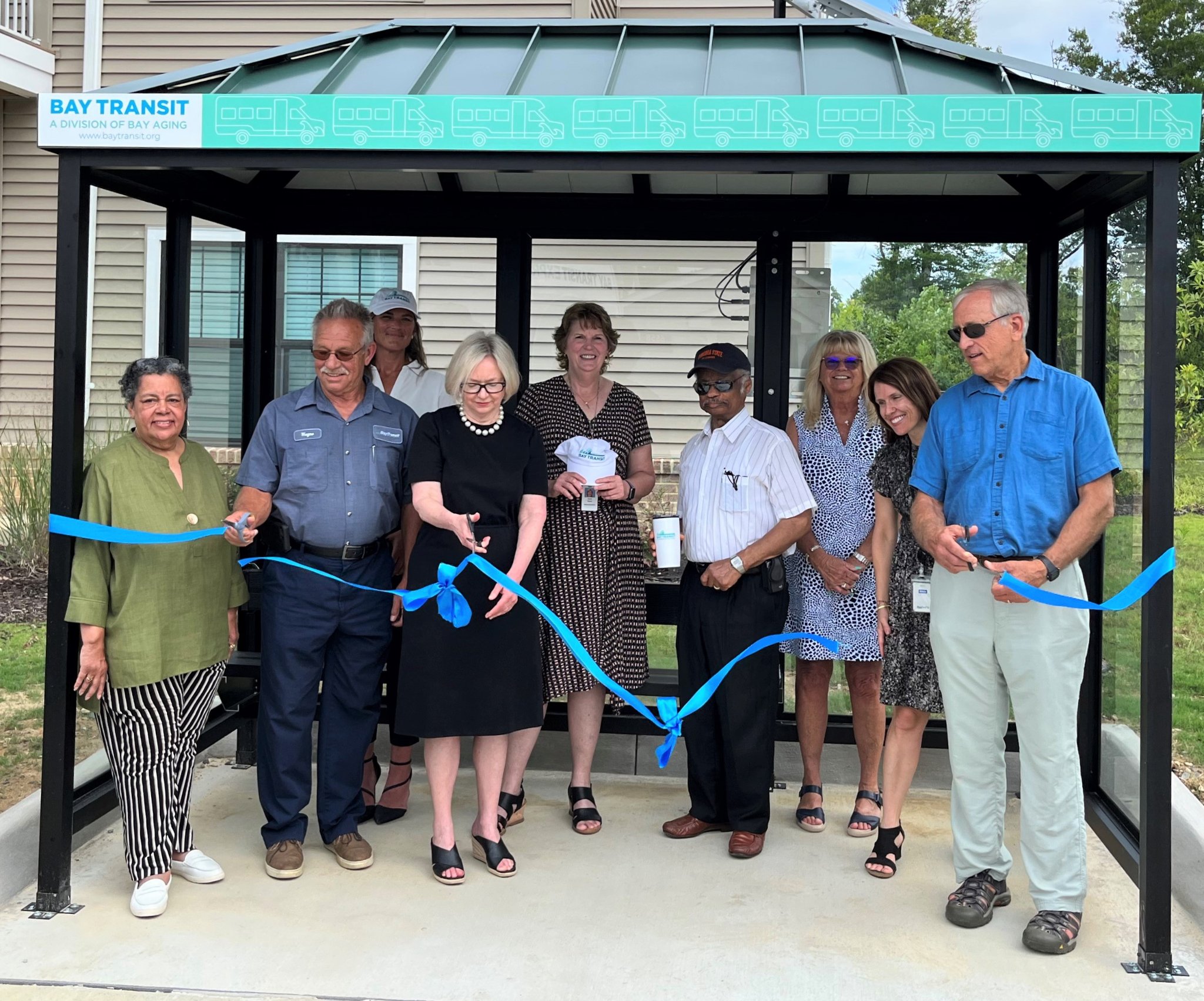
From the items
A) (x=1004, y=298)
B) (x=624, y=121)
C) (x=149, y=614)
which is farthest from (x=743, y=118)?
(x=149, y=614)

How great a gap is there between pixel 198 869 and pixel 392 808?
2.73 ft

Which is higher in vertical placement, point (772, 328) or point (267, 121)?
point (267, 121)

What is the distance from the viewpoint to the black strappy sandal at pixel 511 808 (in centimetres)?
436

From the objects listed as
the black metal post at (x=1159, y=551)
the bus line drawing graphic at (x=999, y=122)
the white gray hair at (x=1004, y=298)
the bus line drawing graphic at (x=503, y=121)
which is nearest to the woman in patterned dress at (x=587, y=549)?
the bus line drawing graphic at (x=503, y=121)

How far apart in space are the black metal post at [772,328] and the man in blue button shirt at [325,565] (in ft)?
5.31

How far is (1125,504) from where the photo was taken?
3939 millimetres

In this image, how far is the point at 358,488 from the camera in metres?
3.90

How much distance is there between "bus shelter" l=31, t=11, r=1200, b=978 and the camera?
3.35 meters

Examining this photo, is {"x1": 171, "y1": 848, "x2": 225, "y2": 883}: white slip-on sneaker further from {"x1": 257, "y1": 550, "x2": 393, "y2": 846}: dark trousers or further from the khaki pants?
the khaki pants

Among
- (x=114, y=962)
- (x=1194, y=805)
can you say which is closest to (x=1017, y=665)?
(x=1194, y=805)

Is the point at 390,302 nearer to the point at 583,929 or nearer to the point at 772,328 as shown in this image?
the point at 772,328

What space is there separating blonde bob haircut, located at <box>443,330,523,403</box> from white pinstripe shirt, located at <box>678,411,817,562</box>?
79cm

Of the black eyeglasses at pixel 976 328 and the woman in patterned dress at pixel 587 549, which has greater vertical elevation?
the black eyeglasses at pixel 976 328

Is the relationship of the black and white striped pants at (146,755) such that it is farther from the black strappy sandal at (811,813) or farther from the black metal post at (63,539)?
the black strappy sandal at (811,813)
